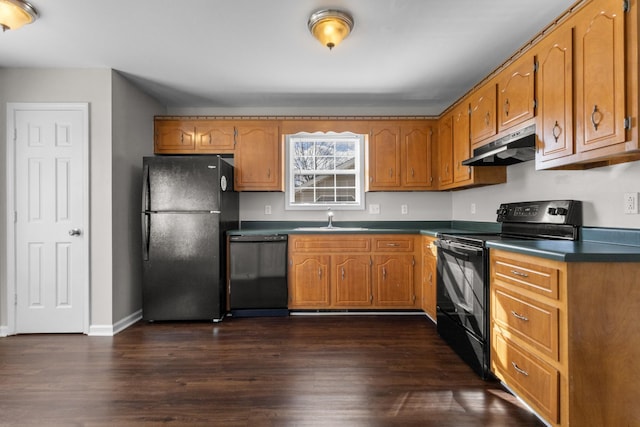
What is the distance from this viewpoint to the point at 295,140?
4.03m

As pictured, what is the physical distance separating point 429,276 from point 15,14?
384 centimetres

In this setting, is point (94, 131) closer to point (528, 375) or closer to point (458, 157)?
point (458, 157)

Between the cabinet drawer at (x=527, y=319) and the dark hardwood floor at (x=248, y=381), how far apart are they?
448 millimetres

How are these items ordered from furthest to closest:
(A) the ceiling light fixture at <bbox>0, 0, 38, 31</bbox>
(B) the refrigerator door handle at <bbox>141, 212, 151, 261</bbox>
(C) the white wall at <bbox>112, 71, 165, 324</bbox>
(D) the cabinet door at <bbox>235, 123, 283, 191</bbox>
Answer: (D) the cabinet door at <bbox>235, 123, 283, 191</bbox>
(B) the refrigerator door handle at <bbox>141, 212, 151, 261</bbox>
(C) the white wall at <bbox>112, 71, 165, 324</bbox>
(A) the ceiling light fixture at <bbox>0, 0, 38, 31</bbox>

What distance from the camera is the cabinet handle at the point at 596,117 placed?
5.10 ft

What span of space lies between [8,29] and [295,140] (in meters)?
2.66

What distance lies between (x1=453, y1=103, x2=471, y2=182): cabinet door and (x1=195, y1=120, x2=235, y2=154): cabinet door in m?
2.48

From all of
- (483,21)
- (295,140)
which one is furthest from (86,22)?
(483,21)

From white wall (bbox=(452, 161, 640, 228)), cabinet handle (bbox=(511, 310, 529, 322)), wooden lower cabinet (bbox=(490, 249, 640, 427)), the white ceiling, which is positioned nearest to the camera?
wooden lower cabinet (bbox=(490, 249, 640, 427))

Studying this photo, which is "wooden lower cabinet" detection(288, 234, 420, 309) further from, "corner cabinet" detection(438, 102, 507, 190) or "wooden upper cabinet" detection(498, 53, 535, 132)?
"wooden upper cabinet" detection(498, 53, 535, 132)

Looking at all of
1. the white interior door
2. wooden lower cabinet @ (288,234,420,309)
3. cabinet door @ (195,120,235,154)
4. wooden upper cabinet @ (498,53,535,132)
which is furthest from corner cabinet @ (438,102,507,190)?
the white interior door

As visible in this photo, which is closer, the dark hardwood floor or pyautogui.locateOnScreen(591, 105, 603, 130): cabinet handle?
pyautogui.locateOnScreen(591, 105, 603, 130): cabinet handle

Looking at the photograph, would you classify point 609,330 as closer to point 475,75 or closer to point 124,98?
point 475,75

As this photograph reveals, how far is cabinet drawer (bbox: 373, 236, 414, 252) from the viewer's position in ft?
11.1
